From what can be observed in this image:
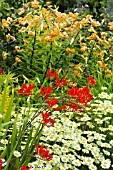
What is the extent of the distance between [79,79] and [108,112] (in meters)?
1.30

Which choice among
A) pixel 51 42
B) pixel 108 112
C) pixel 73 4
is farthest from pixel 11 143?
pixel 73 4

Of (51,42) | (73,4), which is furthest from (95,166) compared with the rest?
(73,4)

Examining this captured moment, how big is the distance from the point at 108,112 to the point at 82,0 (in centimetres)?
392

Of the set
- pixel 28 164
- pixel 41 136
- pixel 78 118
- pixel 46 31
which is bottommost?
pixel 28 164

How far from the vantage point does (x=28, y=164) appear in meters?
3.43

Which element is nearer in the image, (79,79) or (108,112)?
(108,112)

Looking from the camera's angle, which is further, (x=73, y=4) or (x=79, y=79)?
(x=73, y=4)

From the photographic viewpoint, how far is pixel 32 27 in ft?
17.1

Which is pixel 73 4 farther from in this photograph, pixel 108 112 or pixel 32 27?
pixel 108 112

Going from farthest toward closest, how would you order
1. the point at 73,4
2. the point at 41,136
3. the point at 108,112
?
the point at 73,4, the point at 108,112, the point at 41,136

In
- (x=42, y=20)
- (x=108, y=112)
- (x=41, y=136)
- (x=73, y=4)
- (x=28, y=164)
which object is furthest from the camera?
(x=73, y=4)

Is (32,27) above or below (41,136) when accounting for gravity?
above

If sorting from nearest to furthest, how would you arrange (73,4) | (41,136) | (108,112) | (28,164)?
(28,164) < (41,136) < (108,112) < (73,4)

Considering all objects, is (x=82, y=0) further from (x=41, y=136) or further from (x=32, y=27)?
(x=41, y=136)
